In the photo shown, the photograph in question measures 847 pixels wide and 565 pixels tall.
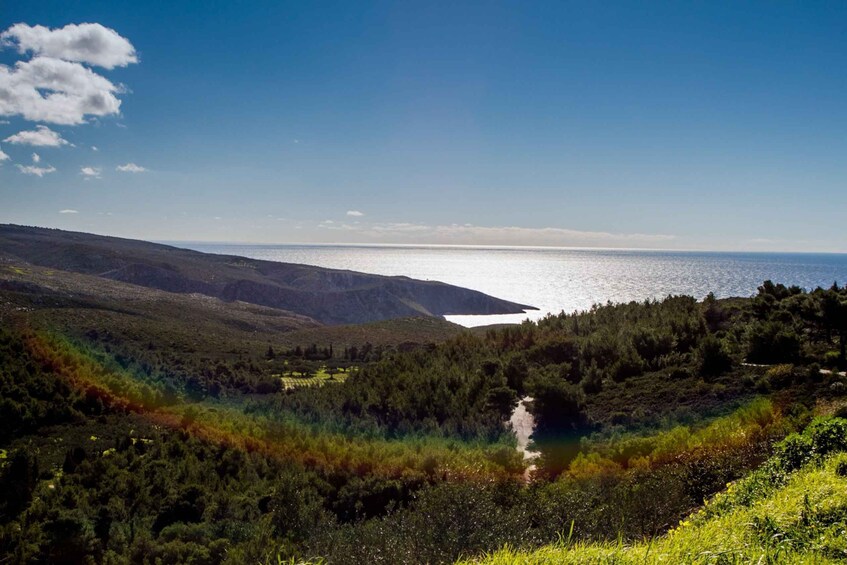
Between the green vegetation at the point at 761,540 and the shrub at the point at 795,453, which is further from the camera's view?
the shrub at the point at 795,453

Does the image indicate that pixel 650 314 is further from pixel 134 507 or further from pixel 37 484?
pixel 37 484

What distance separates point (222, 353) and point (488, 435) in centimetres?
4294

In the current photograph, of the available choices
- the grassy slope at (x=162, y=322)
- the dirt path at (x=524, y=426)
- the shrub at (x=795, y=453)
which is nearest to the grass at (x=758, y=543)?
the shrub at (x=795, y=453)

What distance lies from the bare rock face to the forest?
105 meters

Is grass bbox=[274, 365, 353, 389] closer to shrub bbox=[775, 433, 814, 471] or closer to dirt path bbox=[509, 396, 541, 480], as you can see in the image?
dirt path bbox=[509, 396, 541, 480]

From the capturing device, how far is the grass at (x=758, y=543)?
364 centimetres

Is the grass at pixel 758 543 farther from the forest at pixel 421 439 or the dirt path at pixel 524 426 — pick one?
the dirt path at pixel 524 426

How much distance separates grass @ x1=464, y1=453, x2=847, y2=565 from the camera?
364cm

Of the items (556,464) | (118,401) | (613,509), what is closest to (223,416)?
(118,401)

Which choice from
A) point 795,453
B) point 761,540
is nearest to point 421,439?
point 795,453

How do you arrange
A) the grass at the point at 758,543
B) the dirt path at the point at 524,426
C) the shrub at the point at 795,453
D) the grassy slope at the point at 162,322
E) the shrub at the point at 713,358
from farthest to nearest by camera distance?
the grassy slope at the point at 162,322
the shrub at the point at 713,358
the dirt path at the point at 524,426
the shrub at the point at 795,453
the grass at the point at 758,543

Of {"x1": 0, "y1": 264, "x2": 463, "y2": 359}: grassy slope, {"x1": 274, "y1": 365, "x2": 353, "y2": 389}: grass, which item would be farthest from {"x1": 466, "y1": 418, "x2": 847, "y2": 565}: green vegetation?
{"x1": 0, "y1": 264, "x2": 463, "y2": 359}: grassy slope

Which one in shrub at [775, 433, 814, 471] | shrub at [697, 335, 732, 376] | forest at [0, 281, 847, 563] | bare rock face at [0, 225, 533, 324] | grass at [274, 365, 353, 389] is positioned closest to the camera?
shrub at [775, 433, 814, 471]

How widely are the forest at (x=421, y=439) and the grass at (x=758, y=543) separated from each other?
6.41 ft
